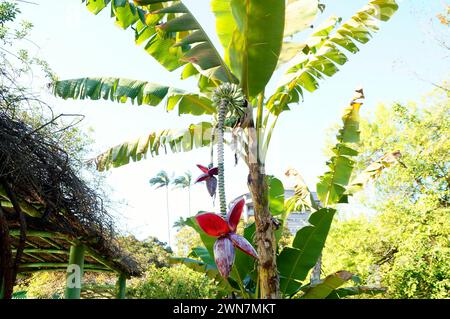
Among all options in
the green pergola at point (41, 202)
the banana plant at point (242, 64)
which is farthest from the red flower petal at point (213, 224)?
the green pergola at point (41, 202)

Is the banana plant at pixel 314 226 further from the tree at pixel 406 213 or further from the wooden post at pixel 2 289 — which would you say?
the tree at pixel 406 213

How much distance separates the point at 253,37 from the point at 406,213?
6472 millimetres

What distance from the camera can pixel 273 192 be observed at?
5805mm

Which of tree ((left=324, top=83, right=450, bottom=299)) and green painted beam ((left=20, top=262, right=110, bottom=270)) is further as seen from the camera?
tree ((left=324, top=83, right=450, bottom=299))

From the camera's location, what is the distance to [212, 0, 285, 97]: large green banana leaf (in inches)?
131

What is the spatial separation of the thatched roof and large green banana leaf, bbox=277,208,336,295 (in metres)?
2.11

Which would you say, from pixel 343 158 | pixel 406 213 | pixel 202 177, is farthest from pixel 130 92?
pixel 406 213

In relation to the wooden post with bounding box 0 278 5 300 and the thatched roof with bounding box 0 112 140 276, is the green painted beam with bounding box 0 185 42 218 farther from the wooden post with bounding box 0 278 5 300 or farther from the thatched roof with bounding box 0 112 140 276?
the wooden post with bounding box 0 278 5 300

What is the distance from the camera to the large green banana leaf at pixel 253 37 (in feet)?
10.9

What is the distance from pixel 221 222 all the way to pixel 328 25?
14.4ft

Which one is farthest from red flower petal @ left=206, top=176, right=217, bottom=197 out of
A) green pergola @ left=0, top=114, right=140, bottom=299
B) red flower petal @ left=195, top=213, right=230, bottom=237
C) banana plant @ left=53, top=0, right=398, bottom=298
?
green pergola @ left=0, top=114, right=140, bottom=299

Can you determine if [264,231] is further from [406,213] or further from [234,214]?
[406,213]

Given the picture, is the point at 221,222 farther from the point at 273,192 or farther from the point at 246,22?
the point at 273,192

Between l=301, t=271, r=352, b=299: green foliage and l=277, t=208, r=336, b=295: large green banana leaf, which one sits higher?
l=277, t=208, r=336, b=295: large green banana leaf
